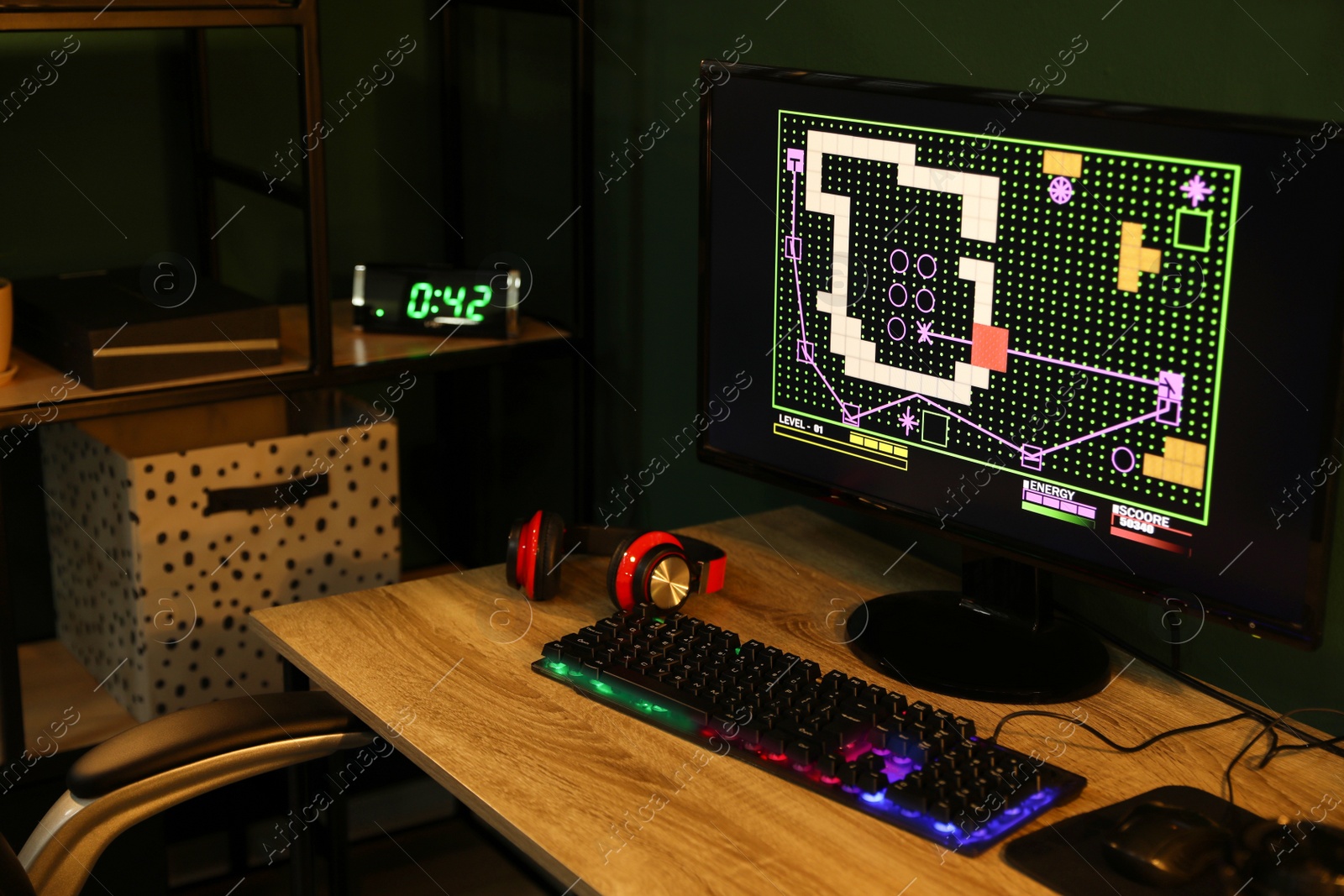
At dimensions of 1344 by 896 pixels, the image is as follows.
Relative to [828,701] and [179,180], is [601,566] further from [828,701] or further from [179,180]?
[179,180]

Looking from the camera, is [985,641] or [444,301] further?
[444,301]

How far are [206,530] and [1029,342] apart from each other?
3.57ft

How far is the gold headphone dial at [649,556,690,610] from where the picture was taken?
1.41 m

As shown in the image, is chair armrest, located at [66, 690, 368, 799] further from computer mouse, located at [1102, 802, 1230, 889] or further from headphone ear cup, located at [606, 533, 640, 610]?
computer mouse, located at [1102, 802, 1230, 889]

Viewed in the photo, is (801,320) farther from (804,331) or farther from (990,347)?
(990,347)

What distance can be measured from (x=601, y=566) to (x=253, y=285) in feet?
3.02

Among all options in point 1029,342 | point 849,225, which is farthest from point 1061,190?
point 849,225

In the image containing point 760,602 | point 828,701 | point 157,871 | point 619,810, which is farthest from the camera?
point 157,871

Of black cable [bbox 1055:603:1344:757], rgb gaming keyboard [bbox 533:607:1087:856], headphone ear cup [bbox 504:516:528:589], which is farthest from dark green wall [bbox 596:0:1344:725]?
headphone ear cup [bbox 504:516:528:589]

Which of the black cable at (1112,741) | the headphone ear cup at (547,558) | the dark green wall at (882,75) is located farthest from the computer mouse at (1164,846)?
the headphone ear cup at (547,558)

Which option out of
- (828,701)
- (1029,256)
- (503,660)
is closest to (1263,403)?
(1029,256)

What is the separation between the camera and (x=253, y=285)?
85.9 inches

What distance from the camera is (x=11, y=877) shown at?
3.18ft

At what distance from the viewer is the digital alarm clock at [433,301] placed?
6.58ft
